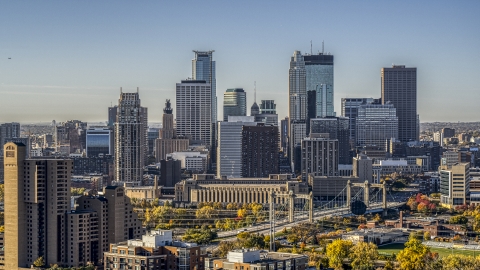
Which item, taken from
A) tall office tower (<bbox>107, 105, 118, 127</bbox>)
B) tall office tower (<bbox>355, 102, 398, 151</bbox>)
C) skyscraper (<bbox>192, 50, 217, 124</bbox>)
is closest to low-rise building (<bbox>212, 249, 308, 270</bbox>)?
tall office tower (<bbox>107, 105, 118, 127</bbox>)

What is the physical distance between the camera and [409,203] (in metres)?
61.3

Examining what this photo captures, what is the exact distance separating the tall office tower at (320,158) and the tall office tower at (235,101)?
25059 millimetres

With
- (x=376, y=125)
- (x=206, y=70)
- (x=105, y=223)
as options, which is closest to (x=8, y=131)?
(x=206, y=70)

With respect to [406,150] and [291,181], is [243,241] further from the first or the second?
[406,150]

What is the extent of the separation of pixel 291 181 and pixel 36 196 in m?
32.3

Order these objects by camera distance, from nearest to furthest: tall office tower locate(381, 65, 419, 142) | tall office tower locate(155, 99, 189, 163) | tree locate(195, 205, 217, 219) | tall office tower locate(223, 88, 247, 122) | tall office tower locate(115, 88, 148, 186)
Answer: tree locate(195, 205, 217, 219) → tall office tower locate(115, 88, 148, 186) → tall office tower locate(155, 99, 189, 163) → tall office tower locate(223, 88, 247, 122) → tall office tower locate(381, 65, 419, 142)

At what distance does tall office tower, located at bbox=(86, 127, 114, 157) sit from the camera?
90500mm

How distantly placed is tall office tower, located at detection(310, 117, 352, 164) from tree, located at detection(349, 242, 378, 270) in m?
49.3

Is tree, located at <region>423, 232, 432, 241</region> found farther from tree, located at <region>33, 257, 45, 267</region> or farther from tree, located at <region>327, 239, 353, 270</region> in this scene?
tree, located at <region>33, 257, 45, 267</region>

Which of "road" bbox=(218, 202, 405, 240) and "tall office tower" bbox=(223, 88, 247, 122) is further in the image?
"tall office tower" bbox=(223, 88, 247, 122)

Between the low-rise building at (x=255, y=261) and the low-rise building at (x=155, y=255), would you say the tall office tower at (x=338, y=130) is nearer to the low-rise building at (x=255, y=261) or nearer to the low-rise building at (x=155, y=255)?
the low-rise building at (x=155, y=255)

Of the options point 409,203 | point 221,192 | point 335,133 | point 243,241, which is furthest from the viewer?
point 335,133

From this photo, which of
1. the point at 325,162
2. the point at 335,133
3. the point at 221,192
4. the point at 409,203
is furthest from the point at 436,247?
the point at 335,133

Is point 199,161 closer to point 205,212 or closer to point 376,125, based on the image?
point 376,125
